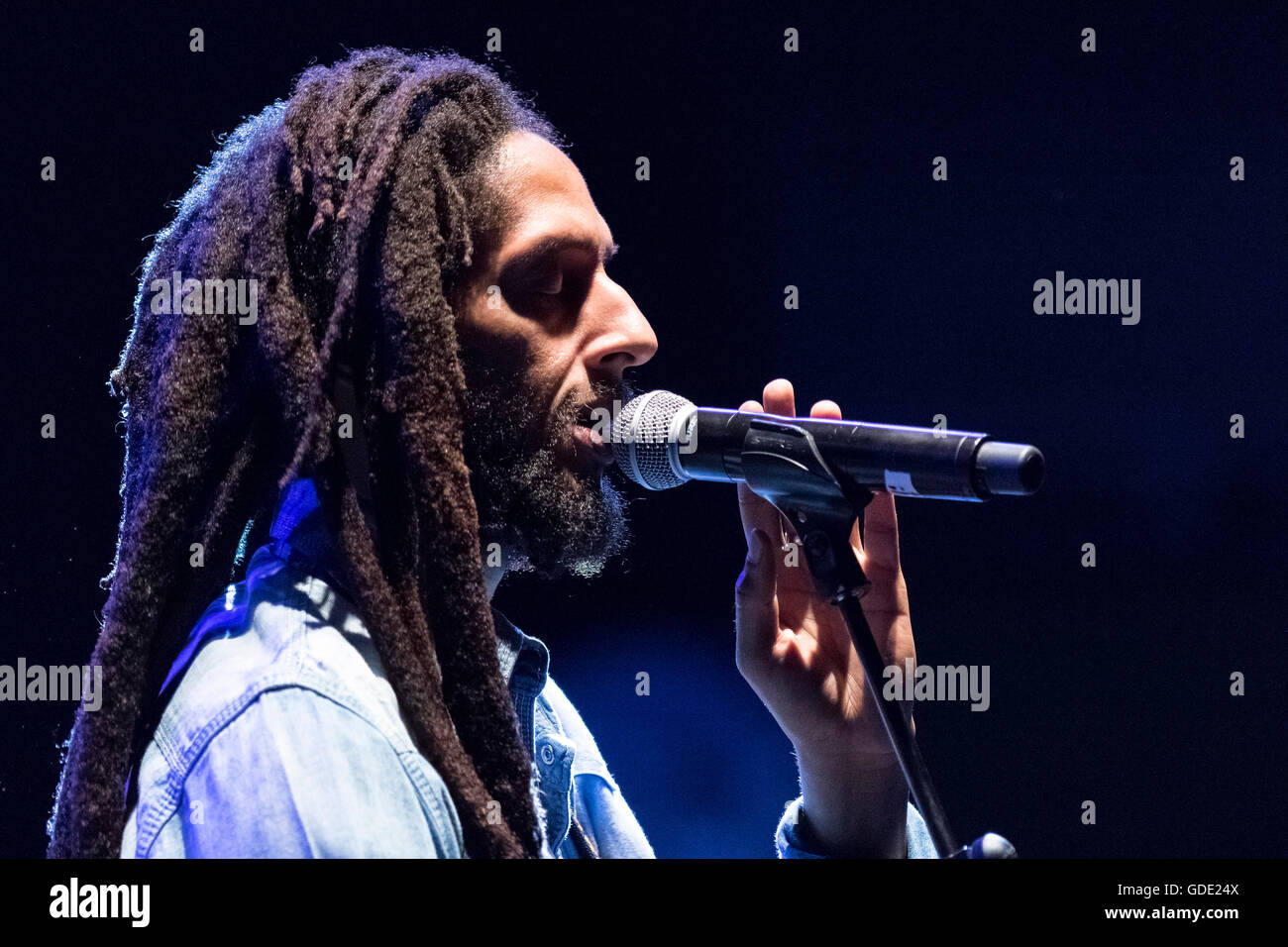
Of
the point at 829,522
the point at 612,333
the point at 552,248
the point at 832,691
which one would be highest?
the point at 552,248

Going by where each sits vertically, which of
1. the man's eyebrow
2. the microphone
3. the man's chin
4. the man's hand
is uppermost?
the man's eyebrow

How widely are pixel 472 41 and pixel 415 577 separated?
191cm

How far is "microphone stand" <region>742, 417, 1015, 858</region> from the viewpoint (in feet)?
4.33

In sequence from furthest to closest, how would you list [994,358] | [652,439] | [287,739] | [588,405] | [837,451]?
[994,358] → [588,405] → [652,439] → [837,451] → [287,739]

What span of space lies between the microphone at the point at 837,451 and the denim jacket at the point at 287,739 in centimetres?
45

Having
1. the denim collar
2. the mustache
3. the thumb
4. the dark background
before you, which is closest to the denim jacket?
the denim collar

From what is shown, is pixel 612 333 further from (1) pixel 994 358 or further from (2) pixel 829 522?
(1) pixel 994 358

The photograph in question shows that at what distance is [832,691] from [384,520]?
2.69ft

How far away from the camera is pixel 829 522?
138 centimetres

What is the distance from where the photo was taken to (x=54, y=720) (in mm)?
2316

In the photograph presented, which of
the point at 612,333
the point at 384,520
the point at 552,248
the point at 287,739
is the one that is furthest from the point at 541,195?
the point at 287,739

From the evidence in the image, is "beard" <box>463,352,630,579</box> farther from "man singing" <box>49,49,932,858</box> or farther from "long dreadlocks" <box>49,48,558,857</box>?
"long dreadlocks" <box>49,48,558,857</box>

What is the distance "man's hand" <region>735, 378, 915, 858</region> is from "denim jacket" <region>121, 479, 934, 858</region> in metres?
0.69
